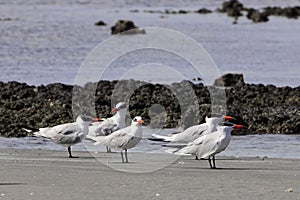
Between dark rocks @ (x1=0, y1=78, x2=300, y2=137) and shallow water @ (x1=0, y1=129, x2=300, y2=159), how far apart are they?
516 millimetres

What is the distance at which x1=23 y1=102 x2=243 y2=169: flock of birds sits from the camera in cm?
1362

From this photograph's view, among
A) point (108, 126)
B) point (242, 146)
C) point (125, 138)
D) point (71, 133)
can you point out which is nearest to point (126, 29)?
point (242, 146)

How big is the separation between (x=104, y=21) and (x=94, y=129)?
39.8m

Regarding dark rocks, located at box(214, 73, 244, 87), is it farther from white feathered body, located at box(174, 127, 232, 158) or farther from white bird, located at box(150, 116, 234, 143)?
white feathered body, located at box(174, 127, 232, 158)

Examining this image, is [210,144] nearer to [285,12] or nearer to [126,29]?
[126,29]

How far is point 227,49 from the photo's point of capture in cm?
3884

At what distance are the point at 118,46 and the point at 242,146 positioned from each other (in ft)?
74.1

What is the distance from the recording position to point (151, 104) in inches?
800

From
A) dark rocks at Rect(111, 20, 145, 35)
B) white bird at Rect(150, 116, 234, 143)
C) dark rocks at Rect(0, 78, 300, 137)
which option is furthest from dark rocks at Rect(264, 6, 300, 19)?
white bird at Rect(150, 116, 234, 143)

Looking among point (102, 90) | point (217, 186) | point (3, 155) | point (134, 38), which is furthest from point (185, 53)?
point (217, 186)

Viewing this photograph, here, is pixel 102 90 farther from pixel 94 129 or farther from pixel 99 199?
pixel 99 199

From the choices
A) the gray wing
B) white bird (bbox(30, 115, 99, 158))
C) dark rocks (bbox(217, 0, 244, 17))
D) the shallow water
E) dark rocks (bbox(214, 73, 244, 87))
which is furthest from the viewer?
dark rocks (bbox(217, 0, 244, 17))

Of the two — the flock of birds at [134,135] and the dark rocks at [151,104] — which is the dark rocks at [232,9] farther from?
the flock of birds at [134,135]

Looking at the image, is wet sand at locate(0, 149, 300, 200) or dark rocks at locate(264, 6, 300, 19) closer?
wet sand at locate(0, 149, 300, 200)
